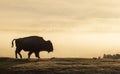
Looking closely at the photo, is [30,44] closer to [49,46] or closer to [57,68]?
[49,46]

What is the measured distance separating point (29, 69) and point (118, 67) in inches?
345

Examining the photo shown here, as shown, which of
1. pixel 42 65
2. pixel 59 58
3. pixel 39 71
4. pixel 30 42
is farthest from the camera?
pixel 30 42

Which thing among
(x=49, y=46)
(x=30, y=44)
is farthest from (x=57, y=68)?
(x=49, y=46)

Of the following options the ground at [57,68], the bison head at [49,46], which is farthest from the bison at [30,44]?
the ground at [57,68]

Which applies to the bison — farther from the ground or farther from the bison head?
the ground

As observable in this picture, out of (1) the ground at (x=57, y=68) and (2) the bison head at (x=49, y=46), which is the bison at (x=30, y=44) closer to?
(2) the bison head at (x=49, y=46)

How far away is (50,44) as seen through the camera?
5847cm

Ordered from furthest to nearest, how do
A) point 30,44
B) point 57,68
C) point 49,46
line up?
point 49,46
point 30,44
point 57,68

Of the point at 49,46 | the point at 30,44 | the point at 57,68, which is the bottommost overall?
the point at 57,68

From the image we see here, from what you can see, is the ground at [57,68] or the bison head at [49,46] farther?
the bison head at [49,46]

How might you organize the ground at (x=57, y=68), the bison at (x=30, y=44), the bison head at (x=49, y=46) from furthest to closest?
the bison head at (x=49, y=46) < the bison at (x=30, y=44) < the ground at (x=57, y=68)

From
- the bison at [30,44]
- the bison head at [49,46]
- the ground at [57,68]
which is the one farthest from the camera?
the bison head at [49,46]

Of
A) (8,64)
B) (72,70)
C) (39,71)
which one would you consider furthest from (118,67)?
(8,64)

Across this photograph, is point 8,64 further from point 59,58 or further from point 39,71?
point 59,58
